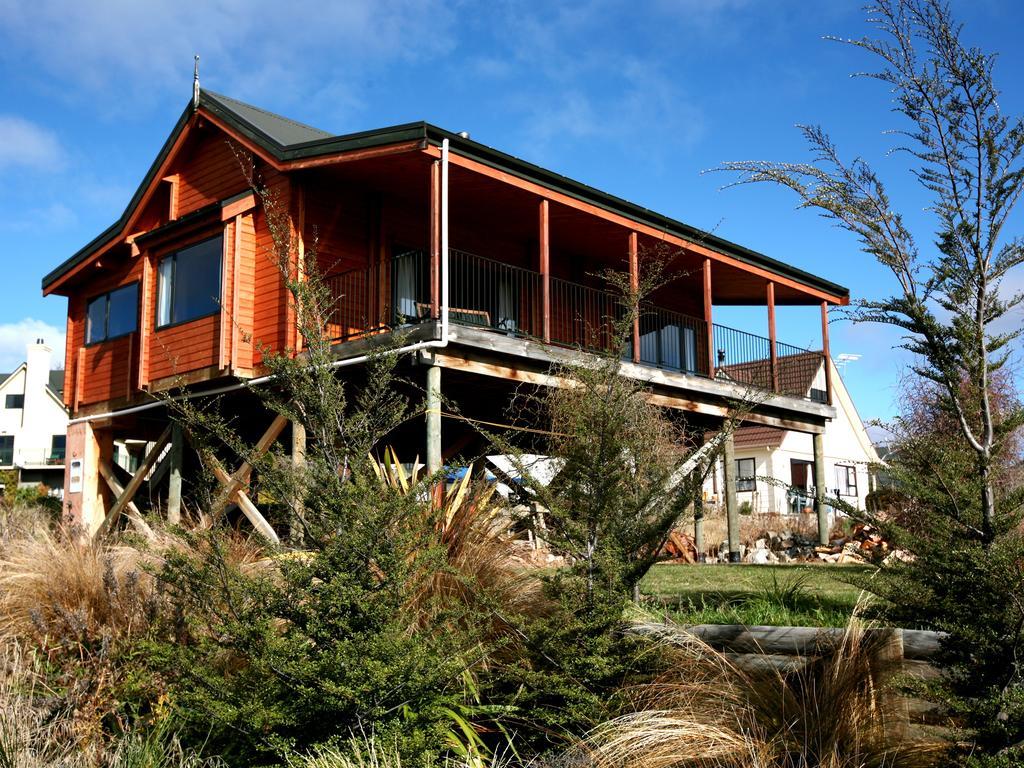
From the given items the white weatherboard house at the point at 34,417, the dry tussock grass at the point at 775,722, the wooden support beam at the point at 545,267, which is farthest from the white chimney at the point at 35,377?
the dry tussock grass at the point at 775,722

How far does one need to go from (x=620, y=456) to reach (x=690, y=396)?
947 cm

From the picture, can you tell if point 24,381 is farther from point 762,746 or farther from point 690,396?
point 762,746

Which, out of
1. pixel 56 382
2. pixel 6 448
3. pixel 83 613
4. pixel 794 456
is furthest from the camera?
pixel 56 382

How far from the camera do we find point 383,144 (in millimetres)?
11039

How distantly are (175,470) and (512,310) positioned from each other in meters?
5.67

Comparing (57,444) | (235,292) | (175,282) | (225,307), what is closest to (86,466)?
(175,282)

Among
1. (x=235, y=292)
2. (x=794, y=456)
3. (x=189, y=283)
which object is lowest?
(x=794, y=456)

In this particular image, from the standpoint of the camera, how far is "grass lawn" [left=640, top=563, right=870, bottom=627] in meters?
6.02

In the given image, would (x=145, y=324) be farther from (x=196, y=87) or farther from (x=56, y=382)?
(x=56, y=382)

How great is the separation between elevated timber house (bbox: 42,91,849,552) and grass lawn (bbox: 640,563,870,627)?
9.60ft

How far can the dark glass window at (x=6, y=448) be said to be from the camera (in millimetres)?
51250

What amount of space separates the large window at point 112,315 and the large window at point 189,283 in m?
1.32

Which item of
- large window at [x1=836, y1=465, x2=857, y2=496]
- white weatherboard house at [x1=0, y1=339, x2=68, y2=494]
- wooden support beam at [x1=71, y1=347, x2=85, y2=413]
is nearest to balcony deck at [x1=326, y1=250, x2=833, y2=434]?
wooden support beam at [x1=71, y1=347, x2=85, y2=413]

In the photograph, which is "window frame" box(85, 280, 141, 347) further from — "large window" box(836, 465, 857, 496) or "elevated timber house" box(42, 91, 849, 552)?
"large window" box(836, 465, 857, 496)
